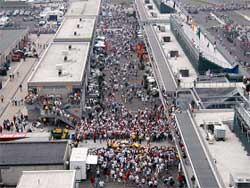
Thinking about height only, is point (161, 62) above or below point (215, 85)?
below

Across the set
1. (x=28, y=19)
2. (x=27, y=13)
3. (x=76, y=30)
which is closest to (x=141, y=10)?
(x=76, y=30)

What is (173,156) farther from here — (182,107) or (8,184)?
(8,184)

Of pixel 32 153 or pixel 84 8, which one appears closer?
pixel 32 153

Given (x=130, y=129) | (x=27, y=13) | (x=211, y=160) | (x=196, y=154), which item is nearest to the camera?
(x=211, y=160)

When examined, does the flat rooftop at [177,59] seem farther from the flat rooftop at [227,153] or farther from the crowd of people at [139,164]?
the flat rooftop at [227,153]

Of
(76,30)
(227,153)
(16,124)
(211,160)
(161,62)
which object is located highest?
(211,160)

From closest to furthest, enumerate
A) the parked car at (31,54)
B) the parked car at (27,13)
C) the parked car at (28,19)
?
the parked car at (31,54), the parked car at (28,19), the parked car at (27,13)

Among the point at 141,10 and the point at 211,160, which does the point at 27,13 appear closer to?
the point at 141,10

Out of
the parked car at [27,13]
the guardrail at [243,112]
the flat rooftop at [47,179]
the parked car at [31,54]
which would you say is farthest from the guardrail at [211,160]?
the parked car at [27,13]
